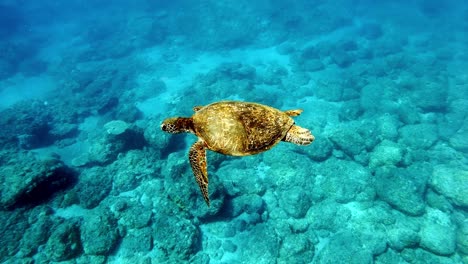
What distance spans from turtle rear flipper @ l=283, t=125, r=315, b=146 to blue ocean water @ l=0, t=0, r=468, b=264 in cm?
35

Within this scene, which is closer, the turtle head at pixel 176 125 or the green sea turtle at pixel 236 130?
the green sea turtle at pixel 236 130

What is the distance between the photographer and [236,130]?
541 cm

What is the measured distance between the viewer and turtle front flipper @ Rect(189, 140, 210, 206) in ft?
16.8

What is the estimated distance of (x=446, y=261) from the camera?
9961 mm

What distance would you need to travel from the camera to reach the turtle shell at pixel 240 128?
17.8ft

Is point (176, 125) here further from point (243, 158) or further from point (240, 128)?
point (243, 158)

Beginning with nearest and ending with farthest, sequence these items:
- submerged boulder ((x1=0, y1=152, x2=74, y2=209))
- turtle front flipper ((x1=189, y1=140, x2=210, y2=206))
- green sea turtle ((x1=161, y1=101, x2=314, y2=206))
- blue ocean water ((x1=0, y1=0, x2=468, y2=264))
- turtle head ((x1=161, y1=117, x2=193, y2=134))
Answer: turtle front flipper ((x1=189, y1=140, x2=210, y2=206)) → green sea turtle ((x1=161, y1=101, x2=314, y2=206)) → turtle head ((x1=161, y1=117, x2=193, y2=134)) → blue ocean water ((x1=0, y1=0, x2=468, y2=264)) → submerged boulder ((x1=0, y1=152, x2=74, y2=209))

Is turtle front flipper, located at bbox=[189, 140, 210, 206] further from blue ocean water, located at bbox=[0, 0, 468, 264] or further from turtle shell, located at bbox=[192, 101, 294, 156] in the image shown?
blue ocean water, located at bbox=[0, 0, 468, 264]

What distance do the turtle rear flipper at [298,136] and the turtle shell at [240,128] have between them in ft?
0.41

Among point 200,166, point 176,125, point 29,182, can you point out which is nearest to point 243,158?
point 176,125

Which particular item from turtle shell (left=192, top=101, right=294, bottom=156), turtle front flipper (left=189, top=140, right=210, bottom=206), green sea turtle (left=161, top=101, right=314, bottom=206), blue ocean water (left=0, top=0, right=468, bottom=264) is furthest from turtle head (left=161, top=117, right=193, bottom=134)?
turtle front flipper (left=189, top=140, right=210, bottom=206)

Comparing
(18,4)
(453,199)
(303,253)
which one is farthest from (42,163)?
(18,4)

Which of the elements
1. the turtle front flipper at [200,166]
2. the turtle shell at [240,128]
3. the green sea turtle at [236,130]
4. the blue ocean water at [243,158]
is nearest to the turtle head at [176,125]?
the green sea turtle at [236,130]

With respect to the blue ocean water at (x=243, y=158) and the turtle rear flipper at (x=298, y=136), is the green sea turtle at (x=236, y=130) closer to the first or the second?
the turtle rear flipper at (x=298, y=136)
